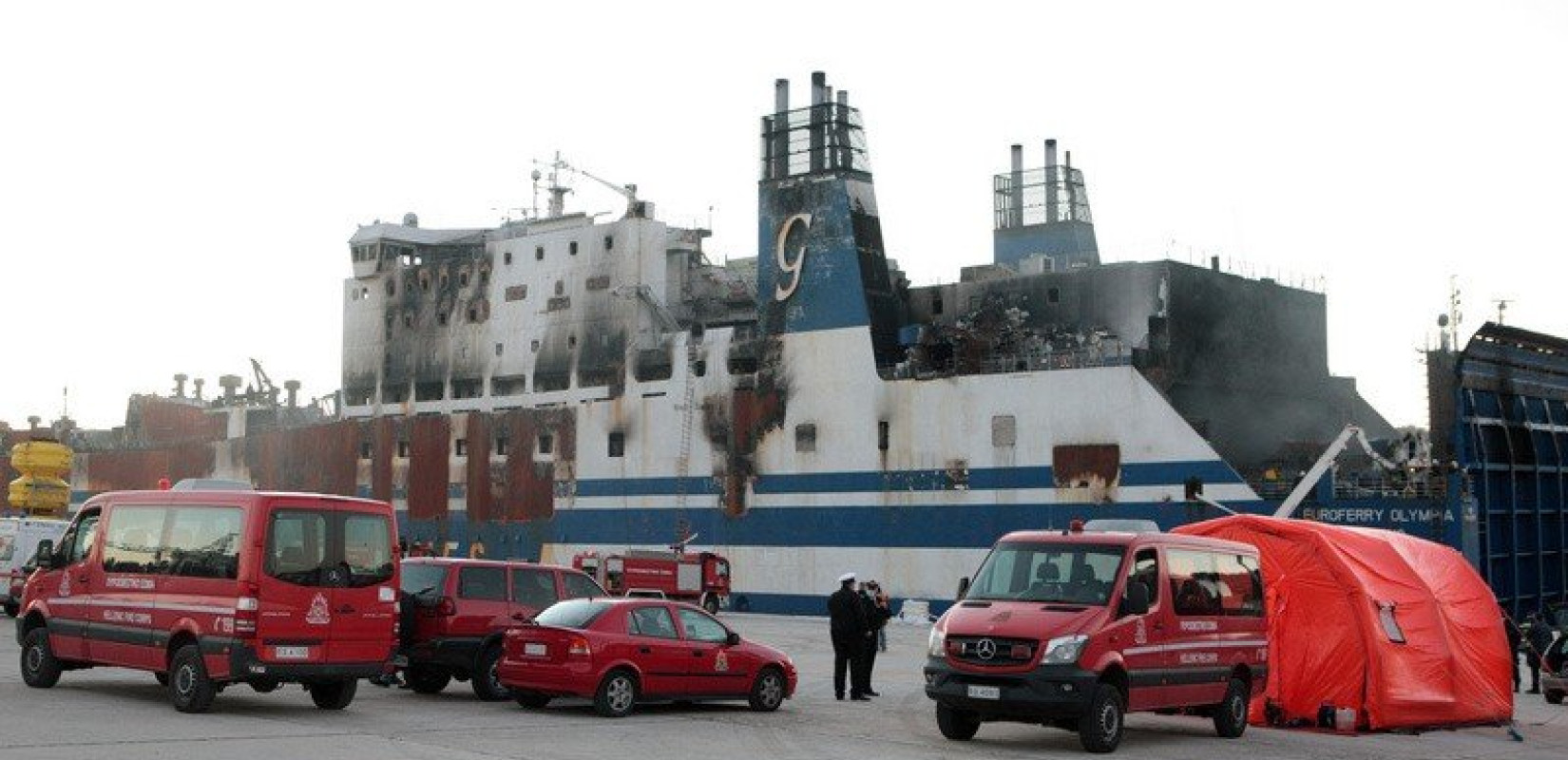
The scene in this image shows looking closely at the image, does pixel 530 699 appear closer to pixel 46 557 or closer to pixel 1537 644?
pixel 46 557

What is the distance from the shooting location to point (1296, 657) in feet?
61.5

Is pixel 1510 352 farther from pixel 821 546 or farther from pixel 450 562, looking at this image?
pixel 450 562

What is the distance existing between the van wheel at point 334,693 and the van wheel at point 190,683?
3.69 ft

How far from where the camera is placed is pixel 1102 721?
14.9 metres

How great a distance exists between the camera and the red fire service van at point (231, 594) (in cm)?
1542

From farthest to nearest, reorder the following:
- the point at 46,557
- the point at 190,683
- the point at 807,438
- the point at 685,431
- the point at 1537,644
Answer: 1. the point at 685,431
2. the point at 807,438
3. the point at 1537,644
4. the point at 46,557
5. the point at 190,683

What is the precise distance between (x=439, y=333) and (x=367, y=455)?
4748 millimetres

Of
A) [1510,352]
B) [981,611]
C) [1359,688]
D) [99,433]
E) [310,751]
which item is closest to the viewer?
[310,751]

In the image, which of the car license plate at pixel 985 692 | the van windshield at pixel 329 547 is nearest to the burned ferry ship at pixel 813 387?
the car license plate at pixel 985 692

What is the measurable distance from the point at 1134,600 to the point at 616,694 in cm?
533

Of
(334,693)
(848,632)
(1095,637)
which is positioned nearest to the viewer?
(1095,637)

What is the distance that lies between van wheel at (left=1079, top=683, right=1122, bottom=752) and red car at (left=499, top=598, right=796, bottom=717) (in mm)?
4370

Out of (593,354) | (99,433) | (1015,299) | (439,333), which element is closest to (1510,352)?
(1015,299)

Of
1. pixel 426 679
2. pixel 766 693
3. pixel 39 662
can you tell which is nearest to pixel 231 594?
pixel 39 662
